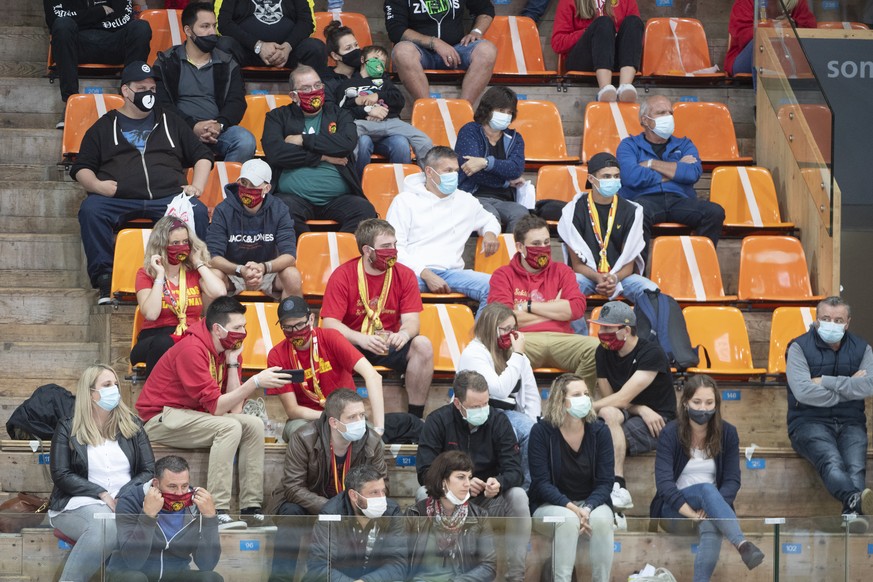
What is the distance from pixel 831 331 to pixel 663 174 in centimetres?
184

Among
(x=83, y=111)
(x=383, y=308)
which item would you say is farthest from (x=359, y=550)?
(x=83, y=111)

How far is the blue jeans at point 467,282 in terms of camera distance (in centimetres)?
799

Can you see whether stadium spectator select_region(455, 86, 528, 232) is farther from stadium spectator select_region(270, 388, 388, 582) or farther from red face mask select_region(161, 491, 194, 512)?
red face mask select_region(161, 491, 194, 512)

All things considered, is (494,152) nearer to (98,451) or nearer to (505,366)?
(505,366)

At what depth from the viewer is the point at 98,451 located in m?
6.35

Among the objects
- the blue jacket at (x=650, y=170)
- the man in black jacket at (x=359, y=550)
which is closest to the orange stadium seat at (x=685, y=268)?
the blue jacket at (x=650, y=170)

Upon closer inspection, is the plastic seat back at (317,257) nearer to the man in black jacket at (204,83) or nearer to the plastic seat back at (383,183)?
the plastic seat back at (383,183)

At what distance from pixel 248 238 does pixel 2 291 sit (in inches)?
59.2

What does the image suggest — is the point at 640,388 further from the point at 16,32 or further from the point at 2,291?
the point at 16,32

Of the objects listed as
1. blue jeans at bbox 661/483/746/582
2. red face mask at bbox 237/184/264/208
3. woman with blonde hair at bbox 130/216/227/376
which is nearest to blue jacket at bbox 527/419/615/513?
blue jeans at bbox 661/483/746/582

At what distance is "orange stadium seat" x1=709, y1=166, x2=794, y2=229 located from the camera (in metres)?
9.18

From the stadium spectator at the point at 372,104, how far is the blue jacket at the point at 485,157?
0.41m

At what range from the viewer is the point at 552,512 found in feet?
21.3

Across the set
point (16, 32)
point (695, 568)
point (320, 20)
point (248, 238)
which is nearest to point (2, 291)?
point (248, 238)
